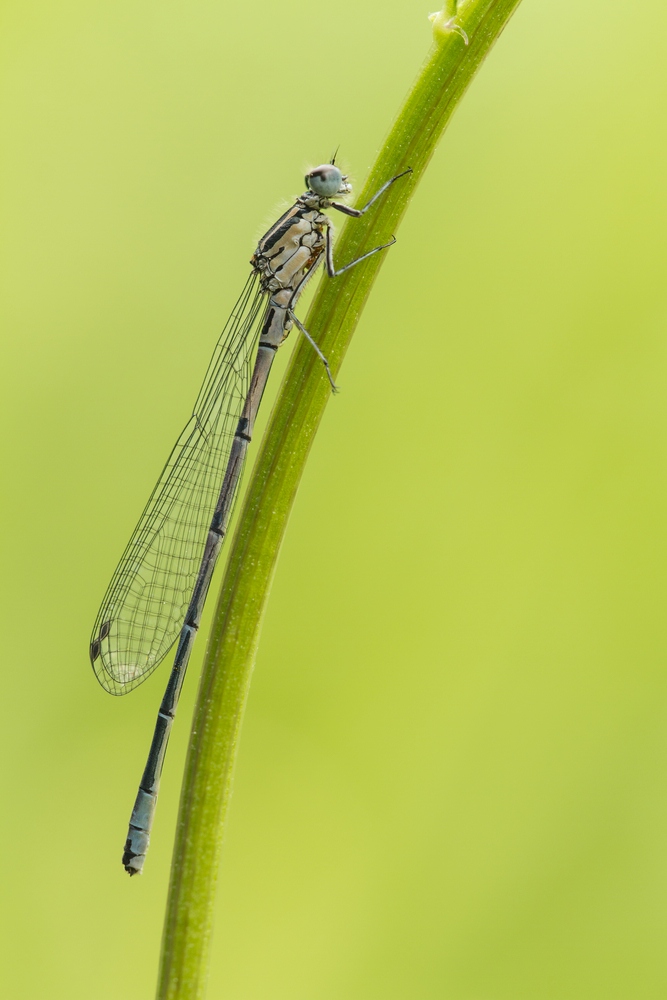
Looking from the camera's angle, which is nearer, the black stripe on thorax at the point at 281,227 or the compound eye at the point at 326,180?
the compound eye at the point at 326,180

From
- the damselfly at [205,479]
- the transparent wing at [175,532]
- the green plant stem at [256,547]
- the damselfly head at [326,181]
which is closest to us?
the green plant stem at [256,547]

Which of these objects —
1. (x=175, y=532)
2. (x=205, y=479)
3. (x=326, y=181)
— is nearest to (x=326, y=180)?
(x=326, y=181)

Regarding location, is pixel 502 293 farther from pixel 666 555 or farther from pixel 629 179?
pixel 666 555

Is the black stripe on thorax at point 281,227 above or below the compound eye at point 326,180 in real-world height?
below

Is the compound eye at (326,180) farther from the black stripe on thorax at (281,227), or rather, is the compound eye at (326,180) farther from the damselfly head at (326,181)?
the black stripe on thorax at (281,227)

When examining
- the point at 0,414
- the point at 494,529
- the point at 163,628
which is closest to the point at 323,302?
the point at 163,628

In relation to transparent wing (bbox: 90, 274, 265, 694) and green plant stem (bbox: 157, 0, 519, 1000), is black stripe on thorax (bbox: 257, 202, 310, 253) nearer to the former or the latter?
transparent wing (bbox: 90, 274, 265, 694)

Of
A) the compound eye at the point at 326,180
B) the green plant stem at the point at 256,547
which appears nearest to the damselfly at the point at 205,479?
the compound eye at the point at 326,180

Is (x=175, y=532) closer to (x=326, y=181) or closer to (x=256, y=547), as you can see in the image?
(x=326, y=181)
